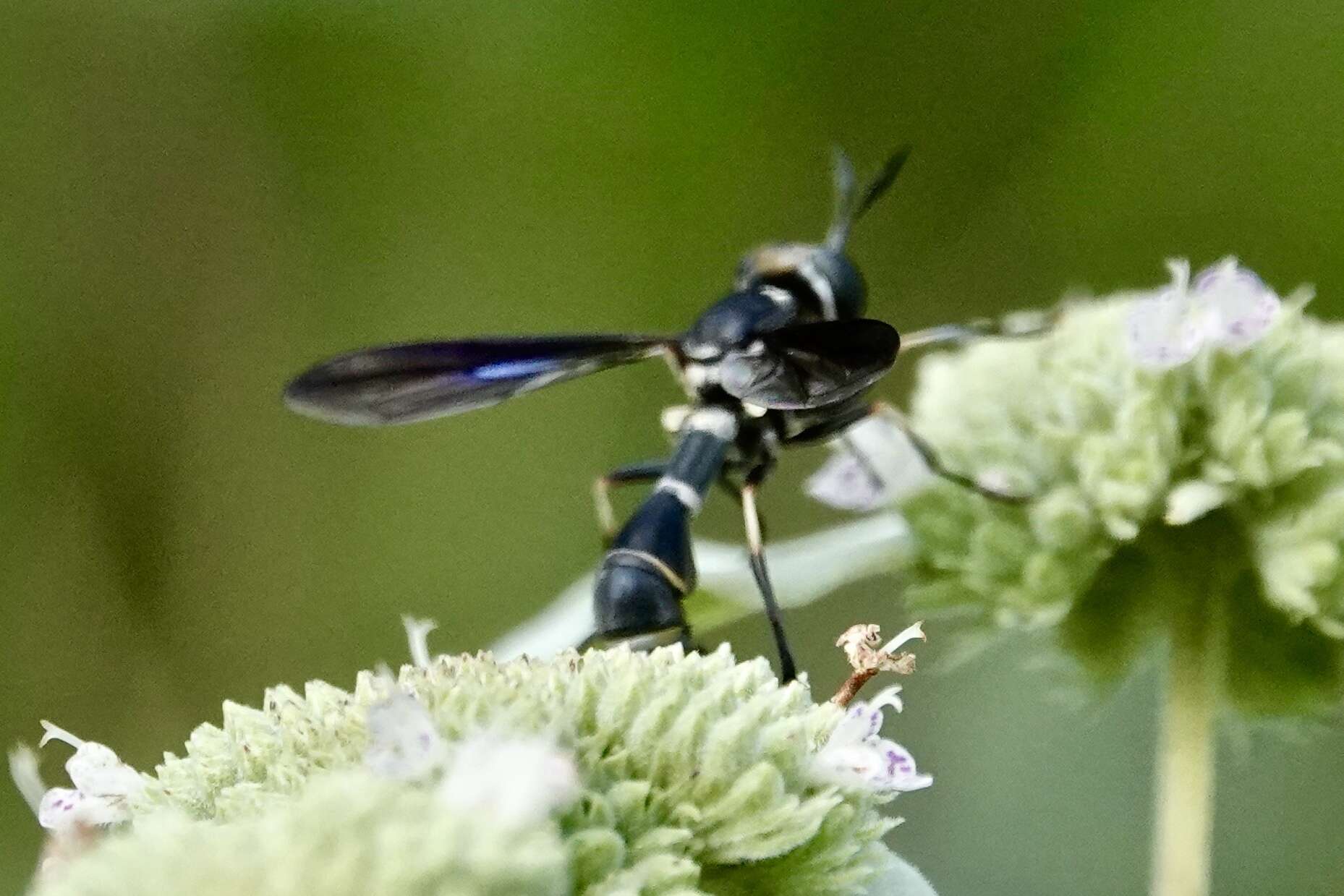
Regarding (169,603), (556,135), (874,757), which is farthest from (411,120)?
(874,757)

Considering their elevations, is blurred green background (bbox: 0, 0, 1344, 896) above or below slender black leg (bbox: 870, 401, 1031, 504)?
above

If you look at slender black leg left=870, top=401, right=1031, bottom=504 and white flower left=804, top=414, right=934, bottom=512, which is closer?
slender black leg left=870, top=401, right=1031, bottom=504

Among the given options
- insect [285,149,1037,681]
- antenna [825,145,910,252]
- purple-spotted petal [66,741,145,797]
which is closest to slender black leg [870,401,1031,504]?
insect [285,149,1037,681]

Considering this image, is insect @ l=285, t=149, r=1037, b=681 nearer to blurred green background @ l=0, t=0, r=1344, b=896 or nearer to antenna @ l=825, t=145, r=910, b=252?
antenna @ l=825, t=145, r=910, b=252

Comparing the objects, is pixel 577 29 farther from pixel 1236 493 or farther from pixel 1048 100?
pixel 1236 493

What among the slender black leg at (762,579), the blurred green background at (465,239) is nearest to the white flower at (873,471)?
the slender black leg at (762,579)

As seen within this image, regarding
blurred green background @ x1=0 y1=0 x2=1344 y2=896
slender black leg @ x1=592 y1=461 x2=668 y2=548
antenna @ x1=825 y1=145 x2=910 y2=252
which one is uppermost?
blurred green background @ x1=0 y1=0 x2=1344 y2=896

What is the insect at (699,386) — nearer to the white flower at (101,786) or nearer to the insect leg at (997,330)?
the insect leg at (997,330)
